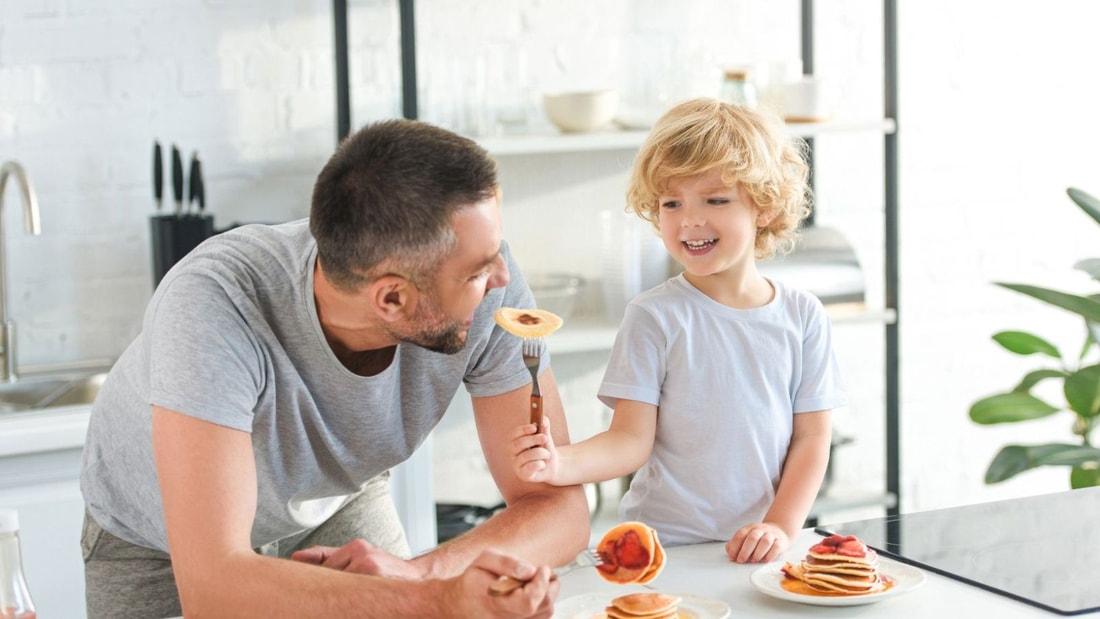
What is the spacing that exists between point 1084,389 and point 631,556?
1818 mm

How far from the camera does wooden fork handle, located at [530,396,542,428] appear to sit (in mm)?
1600

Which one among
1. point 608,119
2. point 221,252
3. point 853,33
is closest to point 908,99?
point 853,33

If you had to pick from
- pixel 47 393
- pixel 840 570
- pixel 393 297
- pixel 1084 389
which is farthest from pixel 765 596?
pixel 47 393

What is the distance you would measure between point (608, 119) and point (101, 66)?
1.15m

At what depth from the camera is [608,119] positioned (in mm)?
3047

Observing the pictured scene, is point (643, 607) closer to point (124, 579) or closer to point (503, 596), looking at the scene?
point (503, 596)

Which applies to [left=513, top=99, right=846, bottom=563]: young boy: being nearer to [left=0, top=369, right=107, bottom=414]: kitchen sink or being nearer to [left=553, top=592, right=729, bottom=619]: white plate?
[left=553, top=592, right=729, bottom=619]: white plate

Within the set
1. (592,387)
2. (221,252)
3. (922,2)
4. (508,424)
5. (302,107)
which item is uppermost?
(922,2)

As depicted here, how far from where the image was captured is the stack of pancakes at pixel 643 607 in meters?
1.34

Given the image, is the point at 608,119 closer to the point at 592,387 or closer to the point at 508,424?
the point at 592,387

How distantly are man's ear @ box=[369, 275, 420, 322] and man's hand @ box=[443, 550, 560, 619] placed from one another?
0.38 m

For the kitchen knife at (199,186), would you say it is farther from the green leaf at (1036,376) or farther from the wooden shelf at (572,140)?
the green leaf at (1036,376)

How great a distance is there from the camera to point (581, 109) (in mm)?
3012

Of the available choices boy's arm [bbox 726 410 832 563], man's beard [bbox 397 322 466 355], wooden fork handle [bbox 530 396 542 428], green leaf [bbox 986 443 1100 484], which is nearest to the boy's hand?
wooden fork handle [bbox 530 396 542 428]
